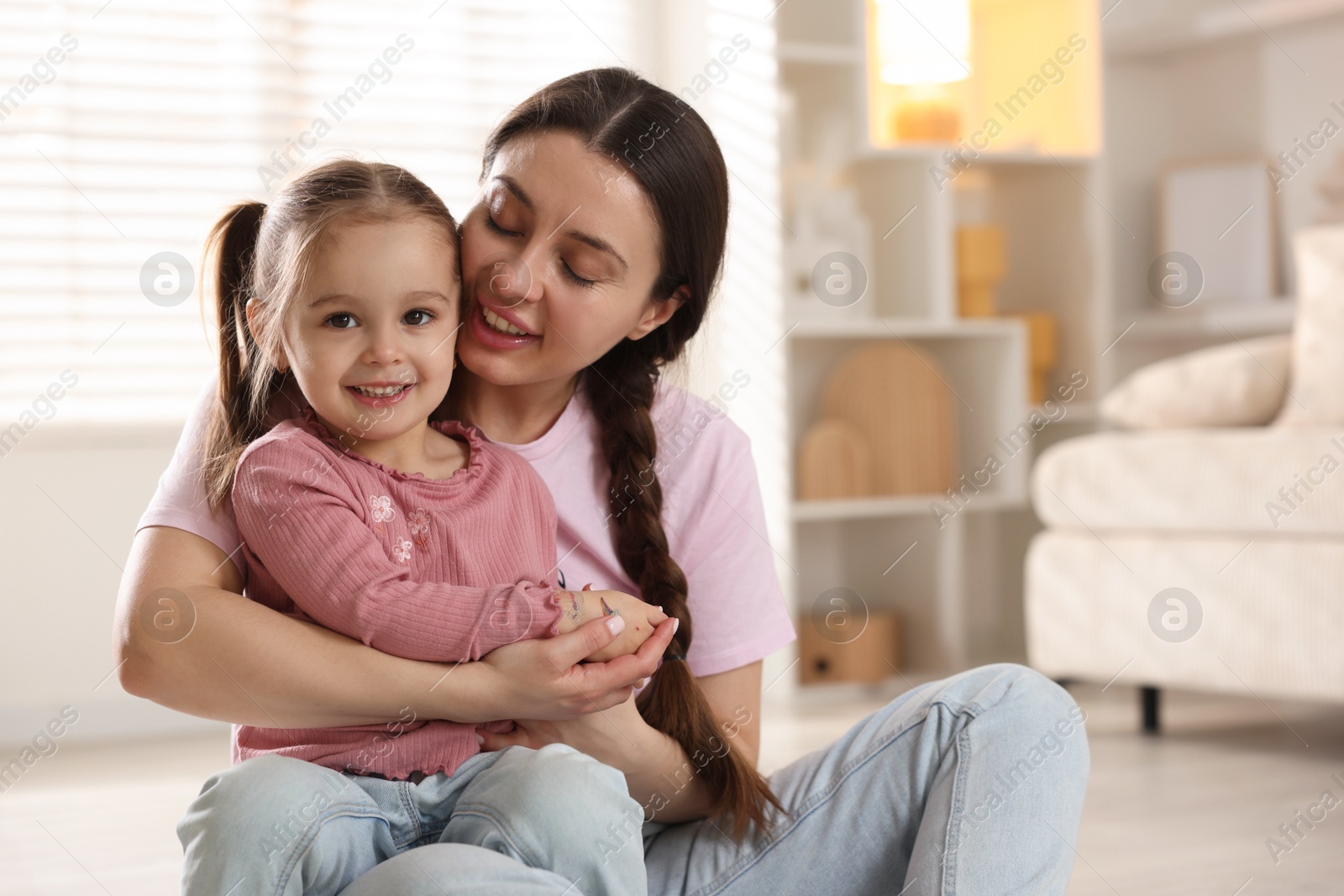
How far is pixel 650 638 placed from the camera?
1004 mm

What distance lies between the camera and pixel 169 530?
3.32ft

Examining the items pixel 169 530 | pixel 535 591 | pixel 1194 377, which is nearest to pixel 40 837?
pixel 169 530

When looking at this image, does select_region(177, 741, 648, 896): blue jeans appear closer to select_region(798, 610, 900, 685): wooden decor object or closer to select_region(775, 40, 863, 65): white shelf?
select_region(798, 610, 900, 685): wooden decor object

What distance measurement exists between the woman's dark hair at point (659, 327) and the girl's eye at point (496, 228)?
0.09m

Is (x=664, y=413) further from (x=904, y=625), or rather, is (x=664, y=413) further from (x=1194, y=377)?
(x=904, y=625)

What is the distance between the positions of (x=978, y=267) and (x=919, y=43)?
58 centimetres

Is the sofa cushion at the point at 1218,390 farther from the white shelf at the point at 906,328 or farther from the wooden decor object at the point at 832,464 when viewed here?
the wooden decor object at the point at 832,464

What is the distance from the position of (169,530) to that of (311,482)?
5.4 inches

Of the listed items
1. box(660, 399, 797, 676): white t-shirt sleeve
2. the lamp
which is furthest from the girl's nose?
the lamp

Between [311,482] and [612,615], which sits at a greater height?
[311,482]

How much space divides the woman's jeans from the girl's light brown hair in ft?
1.58

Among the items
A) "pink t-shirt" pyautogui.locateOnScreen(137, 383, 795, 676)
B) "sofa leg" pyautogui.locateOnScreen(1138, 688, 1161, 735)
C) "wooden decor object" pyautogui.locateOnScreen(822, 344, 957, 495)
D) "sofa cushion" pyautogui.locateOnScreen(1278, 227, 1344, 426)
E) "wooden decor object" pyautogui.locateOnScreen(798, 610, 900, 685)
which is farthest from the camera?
"wooden decor object" pyautogui.locateOnScreen(822, 344, 957, 495)

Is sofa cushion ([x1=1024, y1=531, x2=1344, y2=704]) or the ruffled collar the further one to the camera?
sofa cushion ([x1=1024, y1=531, x2=1344, y2=704])

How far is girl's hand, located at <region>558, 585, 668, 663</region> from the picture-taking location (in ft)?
3.23
